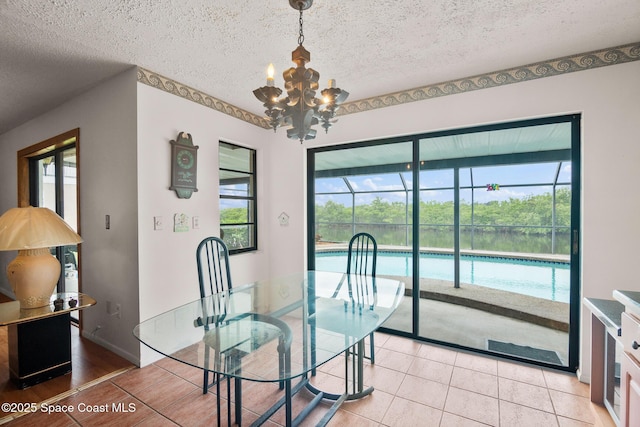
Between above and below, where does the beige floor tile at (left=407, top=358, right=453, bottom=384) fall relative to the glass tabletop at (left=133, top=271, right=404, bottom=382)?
below

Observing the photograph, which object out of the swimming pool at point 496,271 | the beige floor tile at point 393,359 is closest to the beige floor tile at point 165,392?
the beige floor tile at point 393,359

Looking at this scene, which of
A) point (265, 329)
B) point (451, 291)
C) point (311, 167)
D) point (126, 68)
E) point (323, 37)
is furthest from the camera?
point (311, 167)

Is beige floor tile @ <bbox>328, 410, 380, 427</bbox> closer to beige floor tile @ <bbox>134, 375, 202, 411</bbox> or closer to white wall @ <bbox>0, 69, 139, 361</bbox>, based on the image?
beige floor tile @ <bbox>134, 375, 202, 411</bbox>

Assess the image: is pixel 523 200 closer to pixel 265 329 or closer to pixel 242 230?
pixel 265 329

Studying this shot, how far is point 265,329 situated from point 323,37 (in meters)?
1.92

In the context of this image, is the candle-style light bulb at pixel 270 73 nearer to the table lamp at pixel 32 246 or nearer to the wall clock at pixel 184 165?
the wall clock at pixel 184 165

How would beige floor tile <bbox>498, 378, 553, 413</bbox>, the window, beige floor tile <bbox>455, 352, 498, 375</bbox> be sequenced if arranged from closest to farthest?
1. beige floor tile <bbox>498, 378, 553, 413</bbox>
2. beige floor tile <bbox>455, 352, 498, 375</bbox>
3. the window

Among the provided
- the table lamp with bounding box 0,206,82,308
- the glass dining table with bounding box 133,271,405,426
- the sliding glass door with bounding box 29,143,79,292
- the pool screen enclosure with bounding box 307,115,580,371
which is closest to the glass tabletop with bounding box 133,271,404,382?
the glass dining table with bounding box 133,271,405,426

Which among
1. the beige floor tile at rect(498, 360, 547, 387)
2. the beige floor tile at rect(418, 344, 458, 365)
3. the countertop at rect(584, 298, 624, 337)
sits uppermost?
the countertop at rect(584, 298, 624, 337)

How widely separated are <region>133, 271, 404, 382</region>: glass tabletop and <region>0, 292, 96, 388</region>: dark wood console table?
115cm

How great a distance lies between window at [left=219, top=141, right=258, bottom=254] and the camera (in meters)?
3.30

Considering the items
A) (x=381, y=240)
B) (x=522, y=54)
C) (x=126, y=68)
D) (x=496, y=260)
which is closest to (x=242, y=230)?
(x=381, y=240)

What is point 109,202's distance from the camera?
2.62 m

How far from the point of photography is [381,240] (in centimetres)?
321
